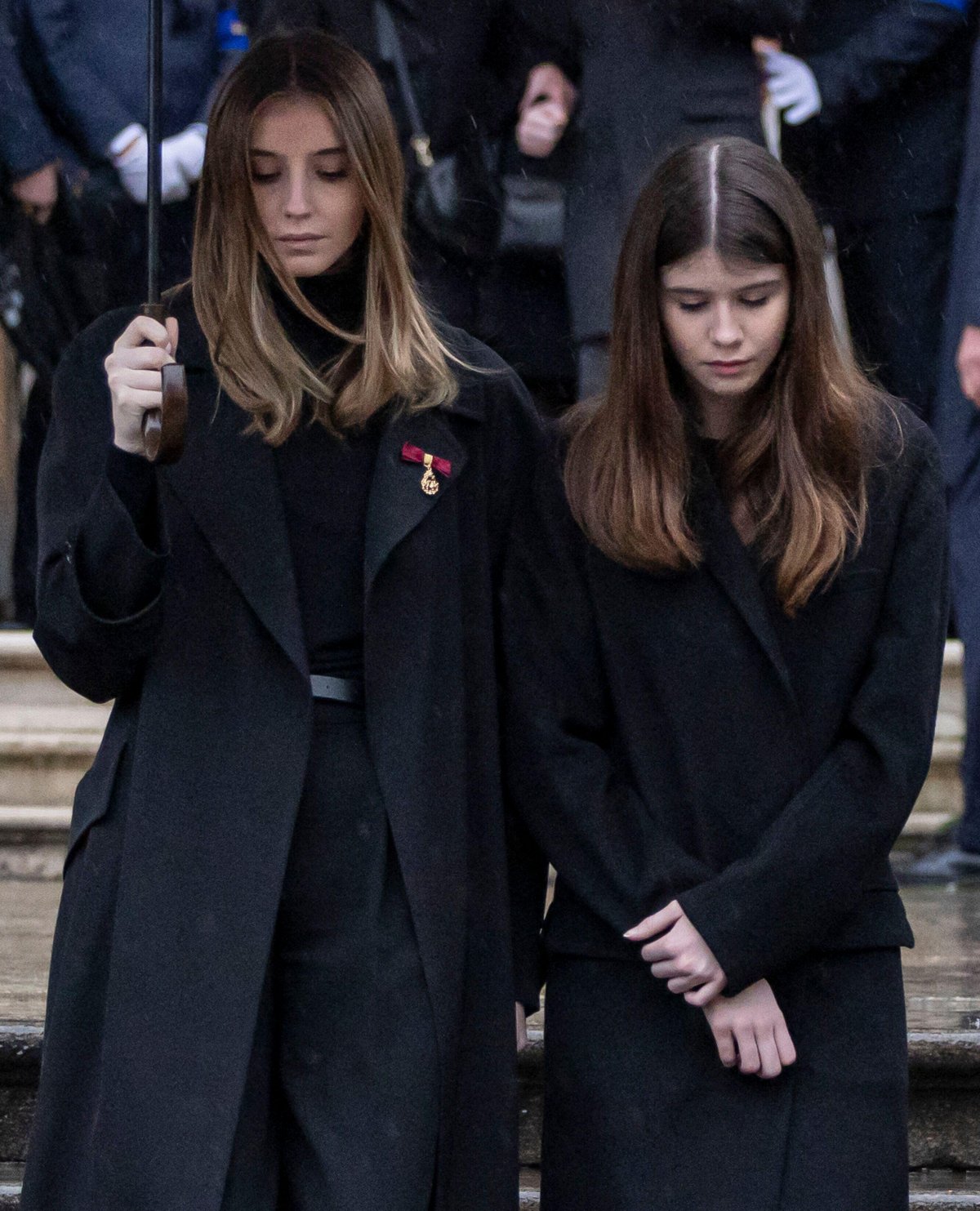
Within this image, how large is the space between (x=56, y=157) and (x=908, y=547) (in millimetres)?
3186

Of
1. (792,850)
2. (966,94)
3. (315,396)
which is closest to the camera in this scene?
(792,850)

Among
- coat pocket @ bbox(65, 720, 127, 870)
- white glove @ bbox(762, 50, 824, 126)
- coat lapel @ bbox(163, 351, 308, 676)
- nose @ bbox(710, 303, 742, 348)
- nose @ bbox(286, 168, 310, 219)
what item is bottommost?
coat pocket @ bbox(65, 720, 127, 870)

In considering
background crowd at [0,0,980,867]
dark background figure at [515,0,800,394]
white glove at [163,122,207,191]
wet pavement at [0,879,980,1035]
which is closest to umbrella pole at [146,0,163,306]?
wet pavement at [0,879,980,1035]

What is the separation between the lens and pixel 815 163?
4.89 meters

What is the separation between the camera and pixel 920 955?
3852mm

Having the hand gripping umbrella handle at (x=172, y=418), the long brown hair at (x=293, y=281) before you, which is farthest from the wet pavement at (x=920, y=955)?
the hand gripping umbrella handle at (x=172, y=418)

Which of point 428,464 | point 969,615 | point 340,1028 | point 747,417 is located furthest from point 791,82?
point 340,1028

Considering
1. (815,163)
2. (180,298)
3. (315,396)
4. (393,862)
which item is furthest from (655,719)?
(815,163)

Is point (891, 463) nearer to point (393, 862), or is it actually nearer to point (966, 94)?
point (393, 862)

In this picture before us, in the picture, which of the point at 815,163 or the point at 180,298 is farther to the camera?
the point at 815,163

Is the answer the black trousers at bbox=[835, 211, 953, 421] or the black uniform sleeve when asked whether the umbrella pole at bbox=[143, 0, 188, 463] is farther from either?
the black trousers at bbox=[835, 211, 953, 421]

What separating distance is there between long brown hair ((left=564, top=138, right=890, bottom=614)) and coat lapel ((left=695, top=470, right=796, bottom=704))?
2 centimetres

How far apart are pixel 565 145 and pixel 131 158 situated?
111cm

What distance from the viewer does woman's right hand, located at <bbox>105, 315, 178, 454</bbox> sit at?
2.22 meters
